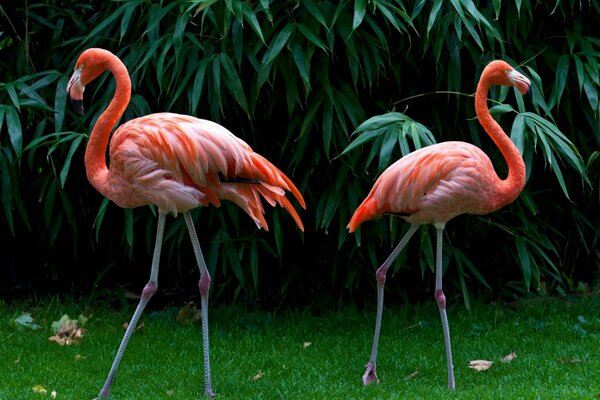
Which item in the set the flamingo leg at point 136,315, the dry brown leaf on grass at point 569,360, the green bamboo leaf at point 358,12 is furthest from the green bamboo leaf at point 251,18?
the dry brown leaf on grass at point 569,360

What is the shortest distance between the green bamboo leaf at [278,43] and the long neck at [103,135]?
0.93 m

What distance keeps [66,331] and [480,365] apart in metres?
2.30

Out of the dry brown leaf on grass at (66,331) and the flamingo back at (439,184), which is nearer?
the flamingo back at (439,184)

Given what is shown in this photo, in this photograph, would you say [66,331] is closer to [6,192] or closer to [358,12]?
[6,192]

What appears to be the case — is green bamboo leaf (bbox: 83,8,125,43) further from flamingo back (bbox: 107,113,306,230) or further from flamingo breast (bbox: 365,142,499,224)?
flamingo breast (bbox: 365,142,499,224)

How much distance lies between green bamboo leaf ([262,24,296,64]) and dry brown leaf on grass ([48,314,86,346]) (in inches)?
72.8

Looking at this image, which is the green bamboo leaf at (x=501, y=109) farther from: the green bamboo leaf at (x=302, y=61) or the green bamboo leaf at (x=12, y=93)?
the green bamboo leaf at (x=12, y=93)

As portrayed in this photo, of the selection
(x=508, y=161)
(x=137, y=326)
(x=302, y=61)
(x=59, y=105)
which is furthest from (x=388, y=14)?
(x=137, y=326)

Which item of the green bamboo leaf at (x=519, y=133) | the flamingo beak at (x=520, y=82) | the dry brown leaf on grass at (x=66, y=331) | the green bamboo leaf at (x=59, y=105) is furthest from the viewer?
the green bamboo leaf at (x=59, y=105)

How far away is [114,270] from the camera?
6.44 metres

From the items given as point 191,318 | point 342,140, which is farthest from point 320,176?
point 191,318

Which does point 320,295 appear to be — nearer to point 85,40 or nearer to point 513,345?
point 513,345

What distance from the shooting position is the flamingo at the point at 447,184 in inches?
177

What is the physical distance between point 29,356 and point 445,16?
9.53ft
